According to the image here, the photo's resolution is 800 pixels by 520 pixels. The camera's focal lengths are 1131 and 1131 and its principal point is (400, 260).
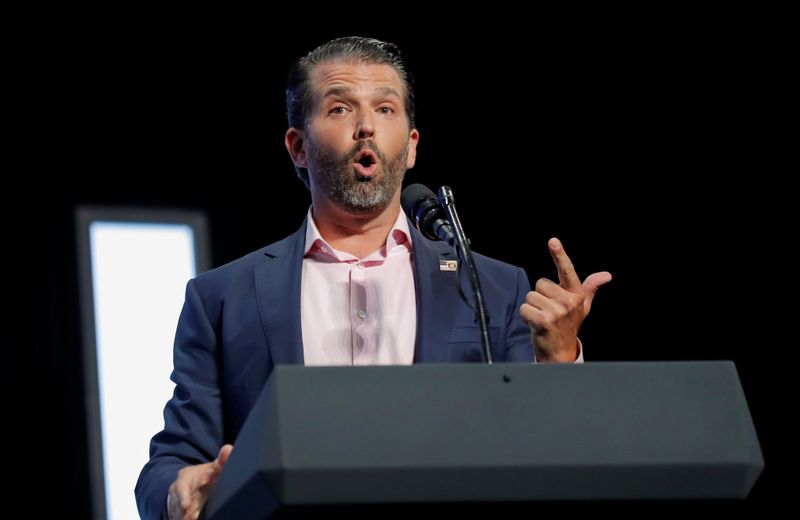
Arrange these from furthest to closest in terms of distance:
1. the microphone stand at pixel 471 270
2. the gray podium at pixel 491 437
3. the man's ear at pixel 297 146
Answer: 1. the man's ear at pixel 297 146
2. the microphone stand at pixel 471 270
3. the gray podium at pixel 491 437

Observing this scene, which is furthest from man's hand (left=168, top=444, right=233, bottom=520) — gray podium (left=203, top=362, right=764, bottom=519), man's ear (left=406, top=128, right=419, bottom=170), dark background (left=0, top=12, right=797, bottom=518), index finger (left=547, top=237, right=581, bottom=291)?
dark background (left=0, top=12, right=797, bottom=518)

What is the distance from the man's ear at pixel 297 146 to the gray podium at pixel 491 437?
4.11ft

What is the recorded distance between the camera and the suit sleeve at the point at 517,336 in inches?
84.7

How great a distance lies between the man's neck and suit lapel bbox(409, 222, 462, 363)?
76 millimetres

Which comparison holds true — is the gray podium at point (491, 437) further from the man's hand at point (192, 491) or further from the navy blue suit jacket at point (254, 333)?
the navy blue suit jacket at point (254, 333)

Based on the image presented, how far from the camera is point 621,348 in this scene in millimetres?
3783

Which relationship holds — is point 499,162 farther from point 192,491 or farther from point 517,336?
point 192,491

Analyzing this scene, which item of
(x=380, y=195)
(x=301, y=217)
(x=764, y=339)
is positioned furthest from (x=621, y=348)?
(x=380, y=195)

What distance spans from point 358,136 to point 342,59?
0.22m

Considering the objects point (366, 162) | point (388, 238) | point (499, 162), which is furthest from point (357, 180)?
point (499, 162)

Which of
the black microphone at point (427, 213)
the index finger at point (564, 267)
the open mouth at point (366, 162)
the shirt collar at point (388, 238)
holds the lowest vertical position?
the shirt collar at point (388, 238)

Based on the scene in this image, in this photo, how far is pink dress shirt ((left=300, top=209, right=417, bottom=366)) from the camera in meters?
2.16

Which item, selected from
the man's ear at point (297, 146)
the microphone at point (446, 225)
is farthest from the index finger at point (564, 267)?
the man's ear at point (297, 146)

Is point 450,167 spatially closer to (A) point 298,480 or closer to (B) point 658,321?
(B) point 658,321
